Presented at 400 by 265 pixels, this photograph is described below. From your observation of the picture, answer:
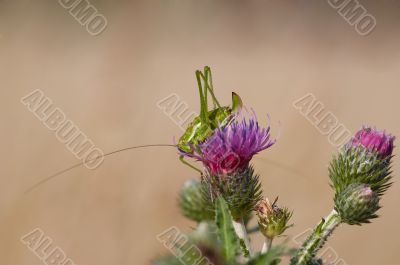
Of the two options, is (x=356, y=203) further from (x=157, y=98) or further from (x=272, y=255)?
(x=157, y=98)

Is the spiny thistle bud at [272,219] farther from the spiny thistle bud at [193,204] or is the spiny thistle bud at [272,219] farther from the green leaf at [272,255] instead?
the green leaf at [272,255]

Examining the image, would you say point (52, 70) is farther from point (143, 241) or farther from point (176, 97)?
point (143, 241)

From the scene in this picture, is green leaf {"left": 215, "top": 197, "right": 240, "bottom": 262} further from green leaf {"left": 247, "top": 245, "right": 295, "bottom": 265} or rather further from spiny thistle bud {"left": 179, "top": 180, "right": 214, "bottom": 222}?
spiny thistle bud {"left": 179, "top": 180, "right": 214, "bottom": 222}

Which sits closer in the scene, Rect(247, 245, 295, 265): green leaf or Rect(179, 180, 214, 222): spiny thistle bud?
Rect(247, 245, 295, 265): green leaf

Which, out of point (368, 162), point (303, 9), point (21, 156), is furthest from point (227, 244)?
point (303, 9)

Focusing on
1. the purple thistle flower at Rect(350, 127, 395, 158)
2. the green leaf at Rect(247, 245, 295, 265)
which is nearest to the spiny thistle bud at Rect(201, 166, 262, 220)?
the purple thistle flower at Rect(350, 127, 395, 158)

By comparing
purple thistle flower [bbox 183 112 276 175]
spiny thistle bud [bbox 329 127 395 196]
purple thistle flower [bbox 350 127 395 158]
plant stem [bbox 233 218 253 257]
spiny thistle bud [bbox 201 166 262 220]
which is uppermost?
purple thistle flower [bbox 350 127 395 158]
